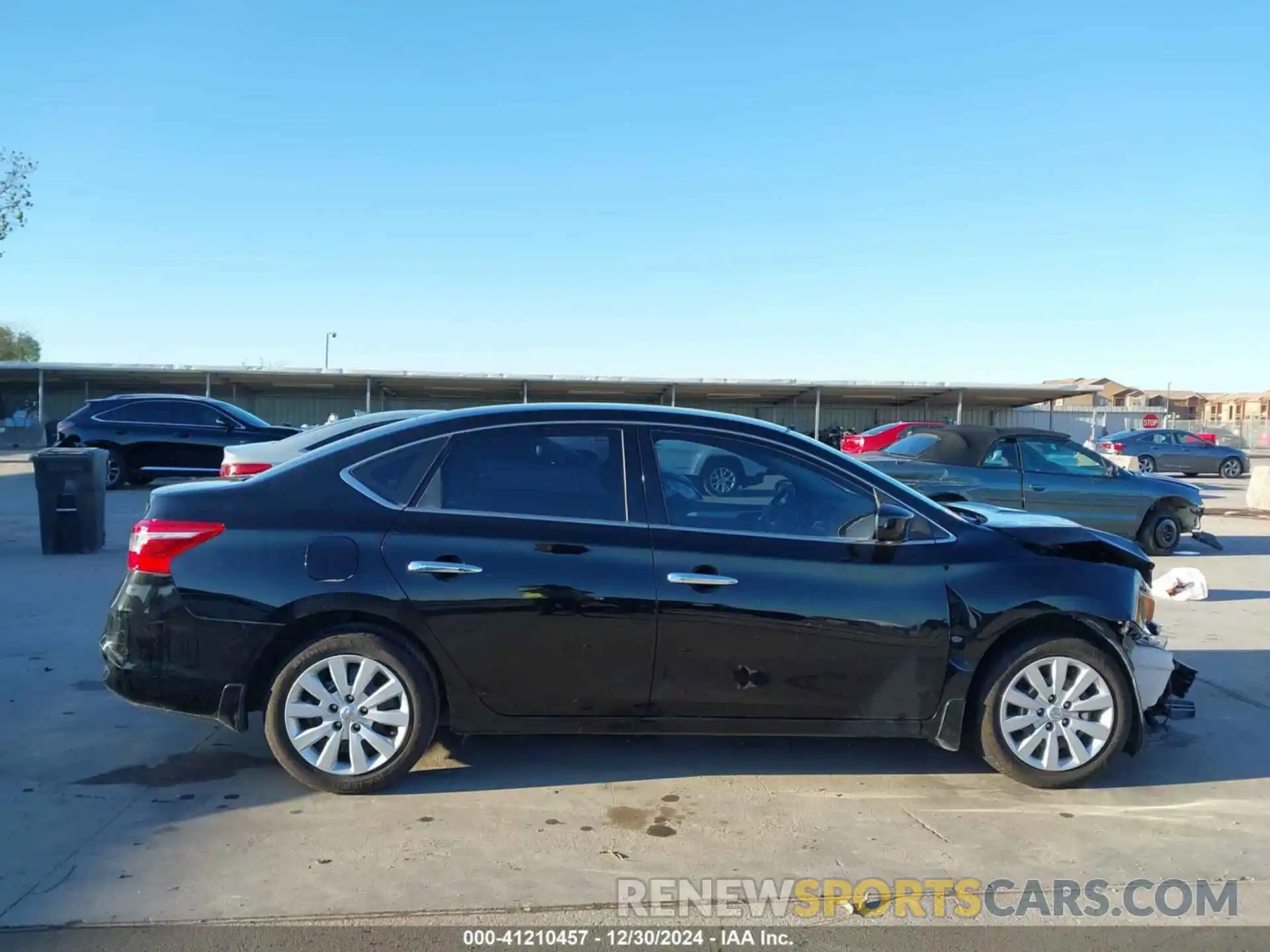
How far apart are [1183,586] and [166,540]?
28.8 feet

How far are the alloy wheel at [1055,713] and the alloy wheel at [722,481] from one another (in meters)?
1.56

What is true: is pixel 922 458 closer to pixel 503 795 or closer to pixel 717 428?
pixel 717 428

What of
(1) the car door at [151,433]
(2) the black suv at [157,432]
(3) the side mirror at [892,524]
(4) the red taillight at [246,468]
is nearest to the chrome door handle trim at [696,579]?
(3) the side mirror at [892,524]

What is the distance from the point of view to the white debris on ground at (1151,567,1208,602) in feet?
30.9

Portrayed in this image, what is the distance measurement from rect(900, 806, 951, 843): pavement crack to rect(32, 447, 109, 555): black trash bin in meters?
9.03

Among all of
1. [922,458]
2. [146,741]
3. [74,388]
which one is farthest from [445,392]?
[146,741]

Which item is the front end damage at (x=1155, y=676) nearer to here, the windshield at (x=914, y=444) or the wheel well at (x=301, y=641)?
the wheel well at (x=301, y=641)

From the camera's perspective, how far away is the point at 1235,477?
31656mm

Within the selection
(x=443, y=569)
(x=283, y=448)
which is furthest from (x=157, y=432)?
(x=443, y=569)

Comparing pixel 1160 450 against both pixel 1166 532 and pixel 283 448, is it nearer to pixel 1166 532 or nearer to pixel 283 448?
pixel 1166 532

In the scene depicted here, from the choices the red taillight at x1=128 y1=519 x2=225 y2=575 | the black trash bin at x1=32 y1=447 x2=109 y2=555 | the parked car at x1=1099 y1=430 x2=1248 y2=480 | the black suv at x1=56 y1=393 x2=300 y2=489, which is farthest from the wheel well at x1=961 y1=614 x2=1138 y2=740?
the parked car at x1=1099 y1=430 x2=1248 y2=480

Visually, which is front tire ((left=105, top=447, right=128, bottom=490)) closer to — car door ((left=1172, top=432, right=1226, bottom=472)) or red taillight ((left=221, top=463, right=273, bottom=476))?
red taillight ((left=221, top=463, right=273, bottom=476))

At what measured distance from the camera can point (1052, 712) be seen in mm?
4668

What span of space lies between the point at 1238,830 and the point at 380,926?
353 cm
